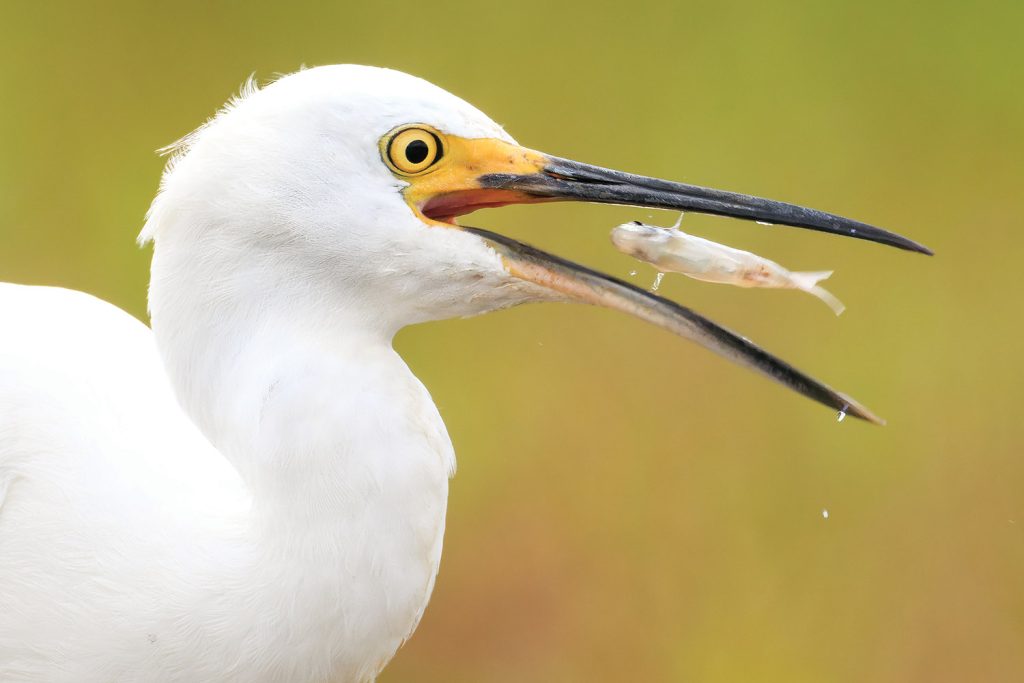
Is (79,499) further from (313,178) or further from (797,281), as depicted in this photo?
(797,281)

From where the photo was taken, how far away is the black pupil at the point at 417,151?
1.07 m

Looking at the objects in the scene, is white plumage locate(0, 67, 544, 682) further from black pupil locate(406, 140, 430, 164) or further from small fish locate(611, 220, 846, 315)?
small fish locate(611, 220, 846, 315)

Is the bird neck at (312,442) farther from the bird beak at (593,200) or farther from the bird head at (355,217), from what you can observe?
the bird beak at (593,200)

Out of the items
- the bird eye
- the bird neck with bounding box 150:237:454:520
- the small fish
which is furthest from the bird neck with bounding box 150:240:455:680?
the small fish

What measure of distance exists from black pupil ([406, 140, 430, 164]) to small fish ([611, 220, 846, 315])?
0.62 feet

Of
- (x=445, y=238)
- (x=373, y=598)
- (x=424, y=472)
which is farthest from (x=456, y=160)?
(x=373, y=598)

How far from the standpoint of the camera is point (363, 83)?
42.3 inches

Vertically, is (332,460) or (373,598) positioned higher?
(332,460)

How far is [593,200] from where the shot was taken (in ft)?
3.76

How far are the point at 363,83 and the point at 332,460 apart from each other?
0.32m

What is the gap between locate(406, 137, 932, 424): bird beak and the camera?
1099 mm

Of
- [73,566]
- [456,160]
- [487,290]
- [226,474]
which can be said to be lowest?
[73,566]

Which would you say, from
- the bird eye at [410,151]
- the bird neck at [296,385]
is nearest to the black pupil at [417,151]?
the bird eye at [410,151]

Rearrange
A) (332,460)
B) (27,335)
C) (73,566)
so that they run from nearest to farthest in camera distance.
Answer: (332,460), (73,566), (27,335)
